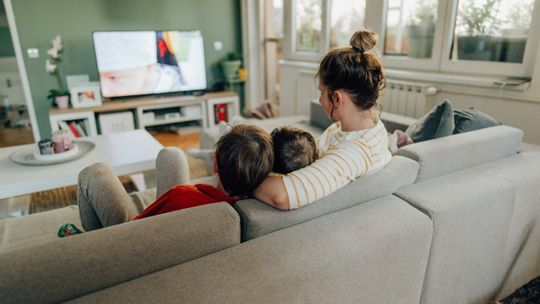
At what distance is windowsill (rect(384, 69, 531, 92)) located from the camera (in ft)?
7.11

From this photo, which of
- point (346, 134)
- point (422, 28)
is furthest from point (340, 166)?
point (422, 28)

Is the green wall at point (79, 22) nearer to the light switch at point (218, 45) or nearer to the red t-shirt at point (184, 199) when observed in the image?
the light switch at point (218, 45)

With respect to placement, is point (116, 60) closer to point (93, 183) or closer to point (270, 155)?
point (93, 183)

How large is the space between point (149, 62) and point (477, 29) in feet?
10.7

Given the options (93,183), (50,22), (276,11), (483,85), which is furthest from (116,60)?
(483,85)

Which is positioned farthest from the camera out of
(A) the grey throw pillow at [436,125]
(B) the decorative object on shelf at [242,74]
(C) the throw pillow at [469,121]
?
(B) the decorative object on shelf at [242,74]

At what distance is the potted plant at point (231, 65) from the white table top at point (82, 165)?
81.1 inches

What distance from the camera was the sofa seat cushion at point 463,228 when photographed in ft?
3.79

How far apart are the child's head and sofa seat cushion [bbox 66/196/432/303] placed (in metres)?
0.18

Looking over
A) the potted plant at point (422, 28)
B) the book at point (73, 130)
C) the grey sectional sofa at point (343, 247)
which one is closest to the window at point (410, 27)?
the potted plant at point (422, 28)

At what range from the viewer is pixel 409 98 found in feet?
9.21

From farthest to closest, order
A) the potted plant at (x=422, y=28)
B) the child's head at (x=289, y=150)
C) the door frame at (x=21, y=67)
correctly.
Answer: the door frame at (x=21, y=67) < the potted plant at (x=422, y=28) < the child's head at (x=289, y=150)

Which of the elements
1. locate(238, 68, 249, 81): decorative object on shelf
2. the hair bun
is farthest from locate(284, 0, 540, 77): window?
the hair bun

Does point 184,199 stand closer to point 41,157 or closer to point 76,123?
point 41,157
